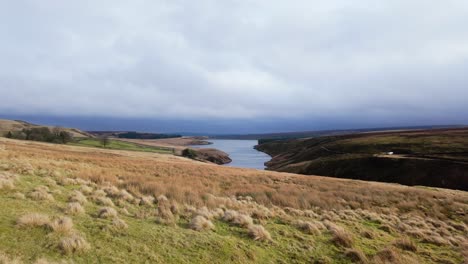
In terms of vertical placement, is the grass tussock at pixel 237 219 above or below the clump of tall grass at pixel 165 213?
below

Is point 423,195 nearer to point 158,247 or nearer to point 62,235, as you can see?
point 158,247

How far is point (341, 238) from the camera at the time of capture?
33.5 feet

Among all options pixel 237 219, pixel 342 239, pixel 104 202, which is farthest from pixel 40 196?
pixel 342 239

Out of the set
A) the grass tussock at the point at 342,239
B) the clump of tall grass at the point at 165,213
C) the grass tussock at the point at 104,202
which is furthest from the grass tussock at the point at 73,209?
the grass tussock at the point at 342,239

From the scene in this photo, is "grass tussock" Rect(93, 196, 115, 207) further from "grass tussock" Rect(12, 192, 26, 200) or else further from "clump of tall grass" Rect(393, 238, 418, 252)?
"clump of tall grass" Rect(393, 238, 418, 252)

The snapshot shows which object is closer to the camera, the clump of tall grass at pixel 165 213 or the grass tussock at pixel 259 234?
Answer: the grass tussock at pixel 259 234

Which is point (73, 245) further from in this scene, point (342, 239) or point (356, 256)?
point (342, 239)

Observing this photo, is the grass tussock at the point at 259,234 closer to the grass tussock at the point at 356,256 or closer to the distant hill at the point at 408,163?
the grass tussock at the point at 356,256

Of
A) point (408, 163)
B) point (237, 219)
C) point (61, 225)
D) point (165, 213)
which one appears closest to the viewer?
point (61, 225)

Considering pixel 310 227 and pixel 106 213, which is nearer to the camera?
pixel 106 213

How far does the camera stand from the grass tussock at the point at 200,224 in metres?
9.71

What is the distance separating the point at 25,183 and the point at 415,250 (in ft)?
53.3

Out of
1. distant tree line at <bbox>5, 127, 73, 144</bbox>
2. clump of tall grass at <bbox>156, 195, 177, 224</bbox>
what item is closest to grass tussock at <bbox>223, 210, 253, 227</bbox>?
clump of tall grass at <bbox>156, 195, 177, 224</bbox>

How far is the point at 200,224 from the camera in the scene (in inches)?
390
